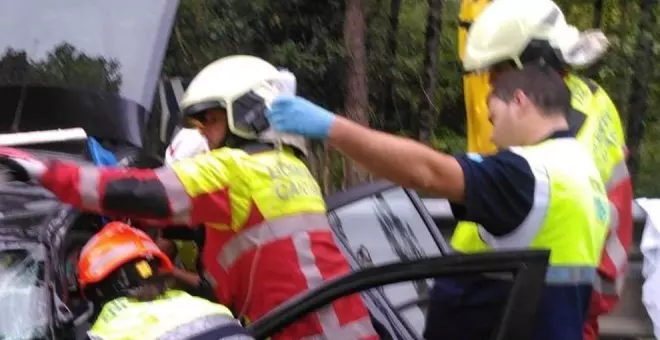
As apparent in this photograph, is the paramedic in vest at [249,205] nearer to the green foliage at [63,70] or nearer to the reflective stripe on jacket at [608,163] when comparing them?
the reflective stripe on jacket at [608,163]

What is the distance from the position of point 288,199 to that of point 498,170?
69 centimetres

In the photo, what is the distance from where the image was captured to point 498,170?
2.84 meters

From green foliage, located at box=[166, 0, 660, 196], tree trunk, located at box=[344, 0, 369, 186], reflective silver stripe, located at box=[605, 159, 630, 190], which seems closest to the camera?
reflective silver stripe, located at box=[605, 159, 630, 190]

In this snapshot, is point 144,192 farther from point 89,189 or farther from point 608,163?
point 608,163

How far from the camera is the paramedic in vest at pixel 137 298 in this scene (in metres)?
2.58

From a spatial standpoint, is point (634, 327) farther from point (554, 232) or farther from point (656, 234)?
point (554, 232)

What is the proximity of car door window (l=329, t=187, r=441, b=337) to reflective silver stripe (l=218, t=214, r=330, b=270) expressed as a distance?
1.84 feet

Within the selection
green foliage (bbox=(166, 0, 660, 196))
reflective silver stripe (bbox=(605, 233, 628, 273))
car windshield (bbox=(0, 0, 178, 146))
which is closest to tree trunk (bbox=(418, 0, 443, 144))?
green foliage (bbox=(166, 0, 660, 196))

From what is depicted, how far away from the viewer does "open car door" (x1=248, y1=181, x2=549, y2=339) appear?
2863 millimetres

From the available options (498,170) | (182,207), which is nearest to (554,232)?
(498,170)

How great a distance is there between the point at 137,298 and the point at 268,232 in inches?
20.9

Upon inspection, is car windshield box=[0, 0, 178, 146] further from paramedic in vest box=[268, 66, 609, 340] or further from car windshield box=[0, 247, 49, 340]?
paramedic in vest box=[268, 66, 609, 340]

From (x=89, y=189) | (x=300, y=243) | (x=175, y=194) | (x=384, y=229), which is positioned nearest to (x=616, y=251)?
(x=384, y=229)

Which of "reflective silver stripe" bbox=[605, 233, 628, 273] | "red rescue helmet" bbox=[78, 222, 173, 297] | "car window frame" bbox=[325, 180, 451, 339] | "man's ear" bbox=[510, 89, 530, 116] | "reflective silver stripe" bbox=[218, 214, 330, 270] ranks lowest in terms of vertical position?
"reflective silver stripe" bbox=[605, 233, 628, 273]
